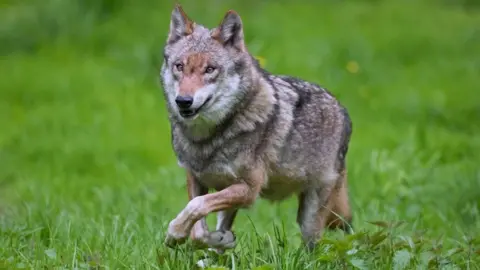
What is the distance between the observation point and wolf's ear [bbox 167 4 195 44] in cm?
589

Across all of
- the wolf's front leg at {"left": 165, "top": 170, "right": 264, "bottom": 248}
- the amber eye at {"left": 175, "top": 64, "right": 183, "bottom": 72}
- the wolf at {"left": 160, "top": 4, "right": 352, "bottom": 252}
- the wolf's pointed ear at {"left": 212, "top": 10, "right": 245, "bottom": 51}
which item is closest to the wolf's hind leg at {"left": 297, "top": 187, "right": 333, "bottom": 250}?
the wolf at {"left": 160, "top": 4, "right": 352, "bottom": 252}

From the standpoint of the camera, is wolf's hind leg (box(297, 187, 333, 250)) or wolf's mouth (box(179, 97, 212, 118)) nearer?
wolf's mouth (box(179, 97, 212, 118))

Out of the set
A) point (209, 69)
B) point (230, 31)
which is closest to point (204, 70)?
point (209, 69)

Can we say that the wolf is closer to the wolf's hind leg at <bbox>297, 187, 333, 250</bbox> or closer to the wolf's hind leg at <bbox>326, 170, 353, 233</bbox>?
the wolf's hind leg at <bbox>297, 187, 333, 250</bbox>

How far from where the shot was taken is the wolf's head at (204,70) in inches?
217

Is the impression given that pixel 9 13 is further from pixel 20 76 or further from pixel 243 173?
pixel 243 173

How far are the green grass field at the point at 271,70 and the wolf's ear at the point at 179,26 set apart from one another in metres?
1.21

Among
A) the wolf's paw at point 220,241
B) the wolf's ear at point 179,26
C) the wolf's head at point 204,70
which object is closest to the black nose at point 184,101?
the wolf's head at point 204,70

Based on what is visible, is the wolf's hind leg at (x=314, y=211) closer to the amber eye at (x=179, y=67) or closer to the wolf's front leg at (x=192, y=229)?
the wolf's front leg at (x=192, y=229)

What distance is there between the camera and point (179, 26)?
591 centimetres

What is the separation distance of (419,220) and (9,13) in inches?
319

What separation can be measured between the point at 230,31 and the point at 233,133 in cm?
60

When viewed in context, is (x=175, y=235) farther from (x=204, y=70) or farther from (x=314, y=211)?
(x=314, y=211)

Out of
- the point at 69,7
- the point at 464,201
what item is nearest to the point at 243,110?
the point at 464,201
